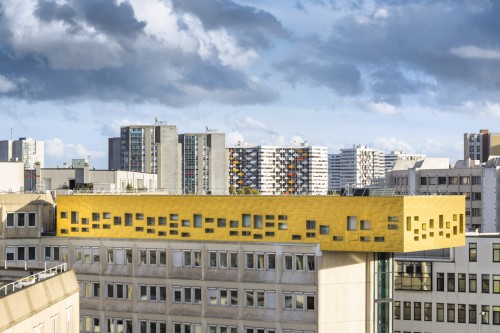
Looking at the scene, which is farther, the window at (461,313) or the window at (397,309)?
the window at (397,309)

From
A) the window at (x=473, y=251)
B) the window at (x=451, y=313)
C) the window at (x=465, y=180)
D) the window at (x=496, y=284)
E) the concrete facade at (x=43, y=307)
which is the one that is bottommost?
the window at (x=451, y=313)

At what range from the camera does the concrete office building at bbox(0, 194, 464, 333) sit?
74875 mm

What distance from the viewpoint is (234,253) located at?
78312 millimetres

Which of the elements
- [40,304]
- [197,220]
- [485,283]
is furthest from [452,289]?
[40,304]

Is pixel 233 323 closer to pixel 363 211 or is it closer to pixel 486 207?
pixel 363 211

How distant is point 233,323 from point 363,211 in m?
15.6

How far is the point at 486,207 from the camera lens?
507 feet

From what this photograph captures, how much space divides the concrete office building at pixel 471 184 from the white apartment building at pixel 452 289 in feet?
192

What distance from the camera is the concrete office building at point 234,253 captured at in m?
74.9

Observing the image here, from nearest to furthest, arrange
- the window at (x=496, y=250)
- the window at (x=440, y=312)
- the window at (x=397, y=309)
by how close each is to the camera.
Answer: the window at (x=496, y=250) < the window at (x=440, y=312) < the window at (x=397, y=309)

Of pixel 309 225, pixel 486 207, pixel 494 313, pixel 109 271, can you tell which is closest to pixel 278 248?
pixel 309 225

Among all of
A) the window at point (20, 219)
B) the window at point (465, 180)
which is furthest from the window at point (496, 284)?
the window at point (465, 180)

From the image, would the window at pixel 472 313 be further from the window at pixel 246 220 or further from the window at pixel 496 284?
the window at pixel 246 220

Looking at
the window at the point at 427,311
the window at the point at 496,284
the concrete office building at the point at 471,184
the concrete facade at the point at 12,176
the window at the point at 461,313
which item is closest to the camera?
the window at the point at 496,284
